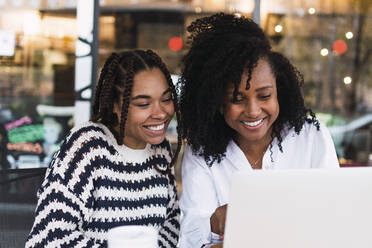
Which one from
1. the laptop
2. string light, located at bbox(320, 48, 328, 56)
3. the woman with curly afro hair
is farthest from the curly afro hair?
string light, located at bbox(320, 48, 328, 56)

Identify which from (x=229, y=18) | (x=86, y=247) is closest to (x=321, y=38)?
(x=229, y=18)

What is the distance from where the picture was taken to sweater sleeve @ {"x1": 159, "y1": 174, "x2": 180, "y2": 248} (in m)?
1.70

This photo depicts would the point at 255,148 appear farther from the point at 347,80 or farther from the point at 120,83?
the point at 347,80

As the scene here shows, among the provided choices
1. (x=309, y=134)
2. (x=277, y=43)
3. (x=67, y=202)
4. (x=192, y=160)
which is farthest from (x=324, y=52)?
(x=67, y=202)

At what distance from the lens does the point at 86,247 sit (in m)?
1.46

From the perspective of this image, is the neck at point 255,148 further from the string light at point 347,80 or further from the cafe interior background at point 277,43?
the string light at point 347,80

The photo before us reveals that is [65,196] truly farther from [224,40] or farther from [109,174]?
[224,40]

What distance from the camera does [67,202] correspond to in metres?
1.44

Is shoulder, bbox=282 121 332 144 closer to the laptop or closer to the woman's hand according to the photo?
the woman's hand

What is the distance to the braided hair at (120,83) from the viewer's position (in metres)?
1.56

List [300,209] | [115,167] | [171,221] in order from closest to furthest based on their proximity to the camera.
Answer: [300,209], [115,167], [171,221]

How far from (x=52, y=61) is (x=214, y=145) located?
4.88 meters

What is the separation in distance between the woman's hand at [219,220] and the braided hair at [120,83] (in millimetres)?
234

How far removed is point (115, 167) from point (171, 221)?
0.29 meters
